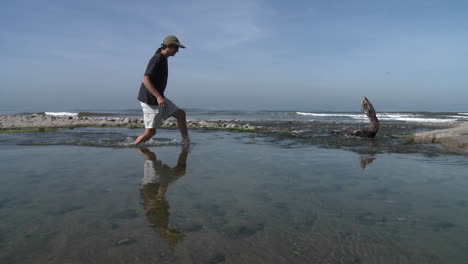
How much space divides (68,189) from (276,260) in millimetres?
2262

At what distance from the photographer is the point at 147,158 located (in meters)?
5.03

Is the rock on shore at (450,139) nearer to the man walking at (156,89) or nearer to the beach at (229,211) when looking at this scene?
the beach at (229,211)

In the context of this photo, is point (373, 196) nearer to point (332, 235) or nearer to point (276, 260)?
point (332, 235)

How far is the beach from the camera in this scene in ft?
6.42

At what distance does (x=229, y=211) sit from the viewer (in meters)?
2.65

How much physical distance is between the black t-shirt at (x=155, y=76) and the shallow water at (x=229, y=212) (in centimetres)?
217

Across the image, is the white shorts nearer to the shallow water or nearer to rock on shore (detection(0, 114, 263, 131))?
the shallow water

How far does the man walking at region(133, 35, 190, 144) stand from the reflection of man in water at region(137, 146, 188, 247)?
126 cm

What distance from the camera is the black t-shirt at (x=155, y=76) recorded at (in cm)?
636

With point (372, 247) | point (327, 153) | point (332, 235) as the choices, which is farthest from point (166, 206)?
point (327, 153)

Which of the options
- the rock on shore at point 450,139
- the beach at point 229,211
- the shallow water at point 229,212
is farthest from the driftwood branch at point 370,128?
the shallow water at point 229,212

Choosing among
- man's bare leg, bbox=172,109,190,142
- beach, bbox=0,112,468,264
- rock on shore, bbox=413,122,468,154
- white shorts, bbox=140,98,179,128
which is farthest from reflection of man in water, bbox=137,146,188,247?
rock on shore, bbox=413,122,468,154

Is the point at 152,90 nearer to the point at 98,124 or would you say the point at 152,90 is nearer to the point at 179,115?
the point at 179,115

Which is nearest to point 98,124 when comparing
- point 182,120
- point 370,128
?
point 182,120
